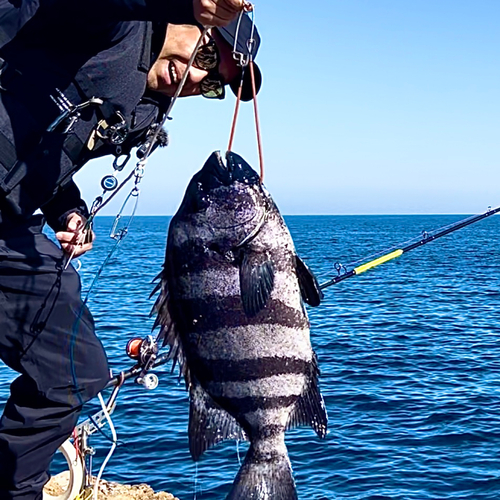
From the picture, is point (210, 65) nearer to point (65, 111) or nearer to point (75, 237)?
point (65, 111)

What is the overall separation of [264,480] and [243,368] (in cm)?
45

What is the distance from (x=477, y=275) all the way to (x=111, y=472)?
28904 millimetres

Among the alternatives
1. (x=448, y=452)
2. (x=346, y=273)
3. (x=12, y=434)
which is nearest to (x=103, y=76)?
(x=12, y=434)

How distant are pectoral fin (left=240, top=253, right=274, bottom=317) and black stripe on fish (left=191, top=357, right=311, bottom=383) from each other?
206 millimetres

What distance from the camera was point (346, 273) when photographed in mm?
7066

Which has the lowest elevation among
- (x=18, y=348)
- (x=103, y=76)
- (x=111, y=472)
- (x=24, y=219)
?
(x=111, y=472)

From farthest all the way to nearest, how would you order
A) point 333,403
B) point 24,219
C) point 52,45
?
1. point 333,403
2. point 24,219
3. point 52,45

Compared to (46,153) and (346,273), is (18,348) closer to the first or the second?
(46,153)

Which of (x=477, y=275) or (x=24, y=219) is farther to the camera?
(x=477, y=275)

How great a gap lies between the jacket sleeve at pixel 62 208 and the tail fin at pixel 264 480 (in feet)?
7.06

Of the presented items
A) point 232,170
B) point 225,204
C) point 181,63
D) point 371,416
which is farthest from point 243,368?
point 371,416

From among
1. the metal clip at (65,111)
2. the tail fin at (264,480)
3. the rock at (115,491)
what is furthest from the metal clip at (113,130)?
the rock at (115,491)

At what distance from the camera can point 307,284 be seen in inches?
124

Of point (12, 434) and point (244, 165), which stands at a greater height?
point (244, 165)
